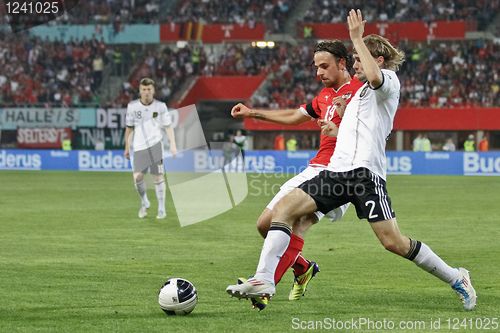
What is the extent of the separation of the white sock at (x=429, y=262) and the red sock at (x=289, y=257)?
3.40 ft

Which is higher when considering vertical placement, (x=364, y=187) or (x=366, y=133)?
(x=366, y=133)

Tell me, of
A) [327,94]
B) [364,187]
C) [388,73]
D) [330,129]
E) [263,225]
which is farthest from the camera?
[327,94]

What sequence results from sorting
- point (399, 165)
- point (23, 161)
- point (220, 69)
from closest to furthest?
point (399, 165) < point (23, 161) < point (220, 69)

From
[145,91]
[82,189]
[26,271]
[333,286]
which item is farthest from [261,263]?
[82,189]

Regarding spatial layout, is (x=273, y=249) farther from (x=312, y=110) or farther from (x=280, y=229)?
(x=312, y=110)

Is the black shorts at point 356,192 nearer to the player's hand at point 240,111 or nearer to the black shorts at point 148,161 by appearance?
the player's hand at point 240,111

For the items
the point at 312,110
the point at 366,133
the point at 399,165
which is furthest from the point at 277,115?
the point at 399,165

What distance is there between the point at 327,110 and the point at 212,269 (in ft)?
10.1

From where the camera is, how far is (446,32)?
48.3 m

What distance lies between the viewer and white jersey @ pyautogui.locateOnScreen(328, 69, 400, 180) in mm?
8133

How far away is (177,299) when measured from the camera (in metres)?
8.04

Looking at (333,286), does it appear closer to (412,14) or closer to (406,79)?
(406,79)

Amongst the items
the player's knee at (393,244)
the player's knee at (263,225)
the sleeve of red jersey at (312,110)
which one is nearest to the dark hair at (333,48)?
the sleeve of red jersey at (312,110)

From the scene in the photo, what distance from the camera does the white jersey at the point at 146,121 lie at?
18.7 m
